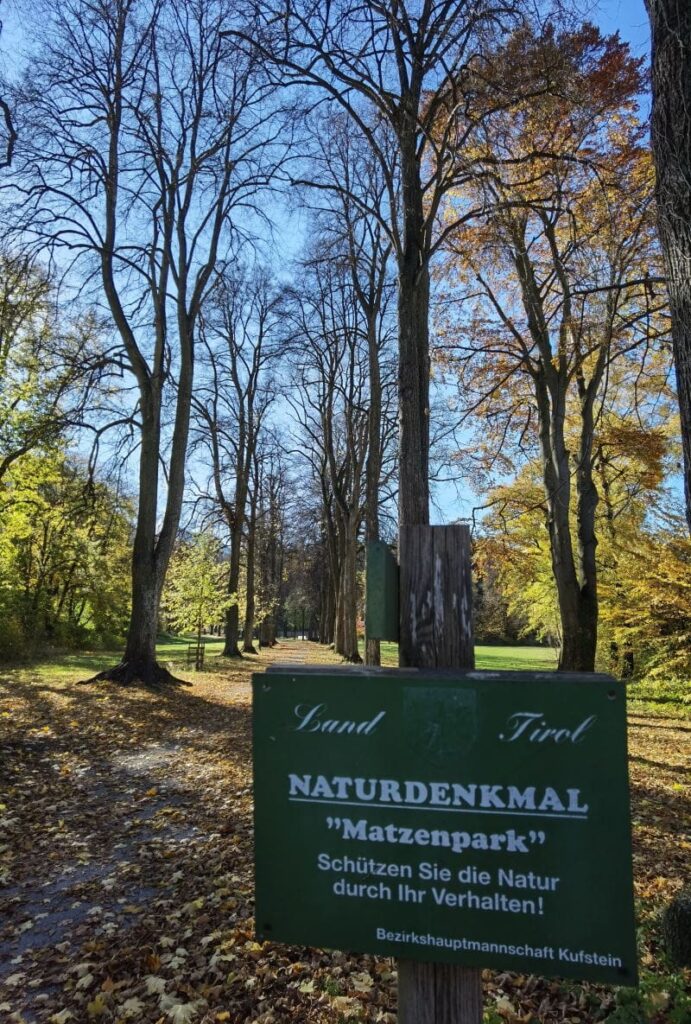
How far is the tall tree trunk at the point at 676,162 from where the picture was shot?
295 centimetres

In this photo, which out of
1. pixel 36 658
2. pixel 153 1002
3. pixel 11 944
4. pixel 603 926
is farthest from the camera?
pixel 36 658

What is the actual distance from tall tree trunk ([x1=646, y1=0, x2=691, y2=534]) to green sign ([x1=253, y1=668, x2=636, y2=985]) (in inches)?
70.2

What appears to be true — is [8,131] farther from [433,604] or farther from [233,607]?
[233,607]

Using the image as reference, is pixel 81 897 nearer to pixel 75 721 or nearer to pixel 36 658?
pixel 75 721

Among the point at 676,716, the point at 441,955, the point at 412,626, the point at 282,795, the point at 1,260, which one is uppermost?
the point at 1,260

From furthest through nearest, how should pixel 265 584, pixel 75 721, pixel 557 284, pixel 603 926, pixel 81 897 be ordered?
pixel 265 584, pixel 557 284, pixel 75 721, pixel 81 897, pixel 603 926

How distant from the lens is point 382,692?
166 cm

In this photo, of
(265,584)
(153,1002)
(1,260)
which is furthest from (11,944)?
(265,584)

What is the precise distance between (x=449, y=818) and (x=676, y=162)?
3.15m

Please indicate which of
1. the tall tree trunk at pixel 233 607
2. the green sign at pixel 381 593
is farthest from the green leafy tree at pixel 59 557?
the green sign at pixel 381 593

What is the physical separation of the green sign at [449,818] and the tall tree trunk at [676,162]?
1.78 m

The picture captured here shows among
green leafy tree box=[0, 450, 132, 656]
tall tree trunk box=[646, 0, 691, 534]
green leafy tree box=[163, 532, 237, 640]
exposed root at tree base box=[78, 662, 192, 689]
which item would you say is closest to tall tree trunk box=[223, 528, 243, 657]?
green leafy tree box=[163, 532, 237, 640]

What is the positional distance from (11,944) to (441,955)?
11.5 feet

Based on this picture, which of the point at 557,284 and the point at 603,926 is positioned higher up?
the point at 557,284
